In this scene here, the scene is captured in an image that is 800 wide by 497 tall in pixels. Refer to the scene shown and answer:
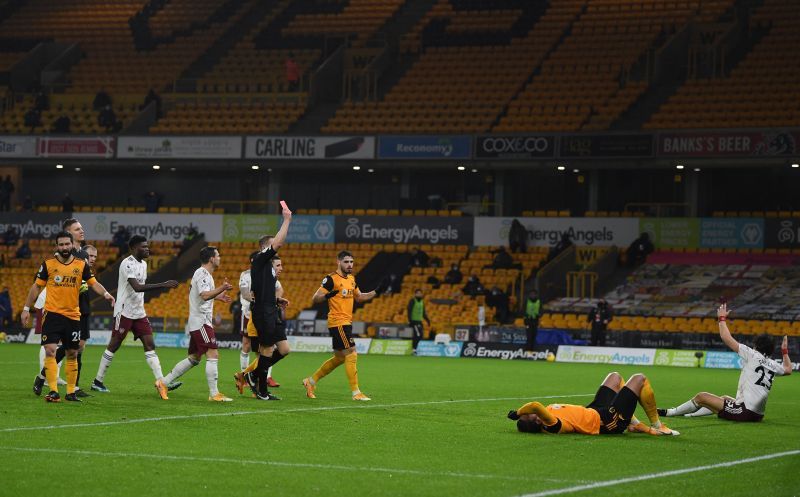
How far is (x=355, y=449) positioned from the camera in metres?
13.0

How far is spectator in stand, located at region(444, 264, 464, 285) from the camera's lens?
46719mm

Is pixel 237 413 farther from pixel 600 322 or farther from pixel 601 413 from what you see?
pixel 600 322

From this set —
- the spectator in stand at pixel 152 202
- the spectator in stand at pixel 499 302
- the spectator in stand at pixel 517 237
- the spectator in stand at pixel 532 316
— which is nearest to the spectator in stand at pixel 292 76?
the spectator in stand at pixel 152 202

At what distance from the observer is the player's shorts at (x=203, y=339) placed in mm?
18878

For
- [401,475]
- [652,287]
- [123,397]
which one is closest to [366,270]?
[652,287]

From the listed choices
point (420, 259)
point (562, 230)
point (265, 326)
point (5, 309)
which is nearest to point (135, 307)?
point (265, 326)

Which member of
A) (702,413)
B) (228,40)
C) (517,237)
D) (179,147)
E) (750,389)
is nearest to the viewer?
(750,389)

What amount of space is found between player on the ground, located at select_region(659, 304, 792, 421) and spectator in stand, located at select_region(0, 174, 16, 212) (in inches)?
1735

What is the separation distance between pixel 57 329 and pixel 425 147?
33.6 metres

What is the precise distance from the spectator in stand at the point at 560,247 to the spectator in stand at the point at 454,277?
Answer: 3.50 metres

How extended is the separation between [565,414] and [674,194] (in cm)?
3669

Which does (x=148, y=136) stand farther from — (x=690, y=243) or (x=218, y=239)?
(x=690, y=243)

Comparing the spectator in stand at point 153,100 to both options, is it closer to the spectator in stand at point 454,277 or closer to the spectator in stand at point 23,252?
the spectator in stand at point 23,252

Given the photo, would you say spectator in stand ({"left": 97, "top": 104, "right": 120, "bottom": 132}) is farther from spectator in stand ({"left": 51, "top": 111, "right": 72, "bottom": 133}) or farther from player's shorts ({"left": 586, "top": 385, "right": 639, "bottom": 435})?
player's shorts ({"left": 586, "top": 385, "right": 639, "bottom": 435})
